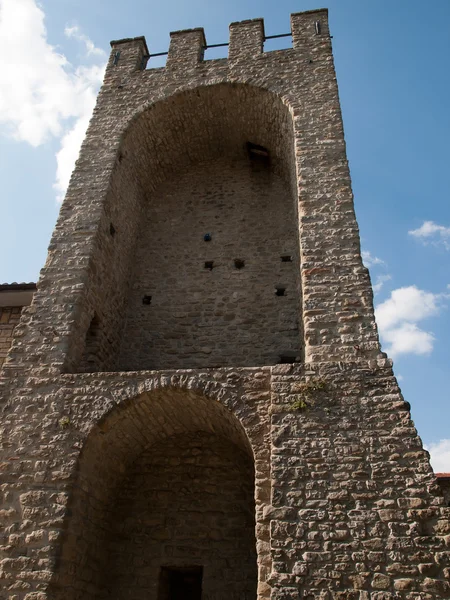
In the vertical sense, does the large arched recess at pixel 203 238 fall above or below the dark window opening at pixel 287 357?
above

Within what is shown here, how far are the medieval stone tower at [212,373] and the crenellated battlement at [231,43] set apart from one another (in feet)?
0.16

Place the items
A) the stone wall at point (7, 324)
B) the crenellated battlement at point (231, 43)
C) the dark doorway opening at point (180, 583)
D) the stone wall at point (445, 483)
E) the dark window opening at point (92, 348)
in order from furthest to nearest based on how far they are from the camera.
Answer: the crenellated battlement at point (231, 43) → the stone wall at point (445, 483) → the stone wall at point (7, 324) → the dark window opening at point (92, 348) → the dark doorway opening at point (180, 583)

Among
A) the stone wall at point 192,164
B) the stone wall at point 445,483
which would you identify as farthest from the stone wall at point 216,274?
the stone wall at point 445,483

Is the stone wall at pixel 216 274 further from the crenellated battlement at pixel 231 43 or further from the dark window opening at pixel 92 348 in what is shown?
the crenellated battlement at pixel 231 43

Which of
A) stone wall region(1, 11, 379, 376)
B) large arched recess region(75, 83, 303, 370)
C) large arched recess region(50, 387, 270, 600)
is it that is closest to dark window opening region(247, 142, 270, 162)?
large arched recess region(75, 83, 303, 370)

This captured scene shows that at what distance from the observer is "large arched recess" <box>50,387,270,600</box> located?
5.07 metres

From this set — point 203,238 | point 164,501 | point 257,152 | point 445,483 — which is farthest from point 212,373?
point 445,483

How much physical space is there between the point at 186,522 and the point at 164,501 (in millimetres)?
364

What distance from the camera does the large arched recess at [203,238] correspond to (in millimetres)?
6832

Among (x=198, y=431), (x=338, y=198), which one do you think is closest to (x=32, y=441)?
(x=198, y=431)

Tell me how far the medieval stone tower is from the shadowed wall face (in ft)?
0.06

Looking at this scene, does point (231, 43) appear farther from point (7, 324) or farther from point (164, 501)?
point (164, 501)

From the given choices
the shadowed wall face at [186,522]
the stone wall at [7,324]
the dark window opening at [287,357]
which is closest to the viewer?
the shadowed wall face at [186,522]

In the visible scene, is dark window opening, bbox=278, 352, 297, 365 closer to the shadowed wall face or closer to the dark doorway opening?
the shadowed wall face
